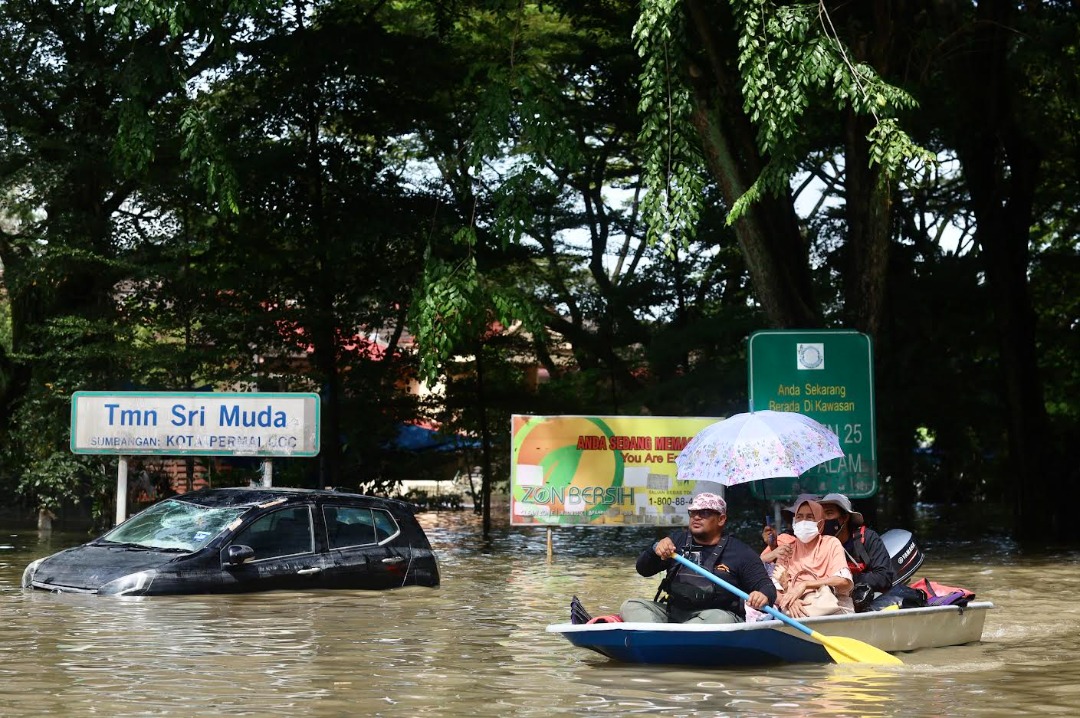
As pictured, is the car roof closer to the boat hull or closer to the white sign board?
the white sign board

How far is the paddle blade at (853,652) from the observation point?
11578 mm

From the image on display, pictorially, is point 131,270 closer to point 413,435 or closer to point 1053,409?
point 413,435

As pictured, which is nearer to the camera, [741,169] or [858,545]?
[858,545]

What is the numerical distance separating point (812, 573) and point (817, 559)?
12cm

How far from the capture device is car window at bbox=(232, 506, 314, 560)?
1611cm

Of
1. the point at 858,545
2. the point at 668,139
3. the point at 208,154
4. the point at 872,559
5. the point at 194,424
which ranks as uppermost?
the point at 208,154

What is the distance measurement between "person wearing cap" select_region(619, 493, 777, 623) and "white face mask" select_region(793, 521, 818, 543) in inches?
42.9

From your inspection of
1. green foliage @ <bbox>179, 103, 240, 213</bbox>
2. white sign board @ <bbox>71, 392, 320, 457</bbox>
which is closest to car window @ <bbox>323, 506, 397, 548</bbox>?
white sign board @ <bbox>71, 392, 320, 457</bbox>

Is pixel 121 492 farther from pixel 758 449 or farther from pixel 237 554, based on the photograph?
pixel 758 449

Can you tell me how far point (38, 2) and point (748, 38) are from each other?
15389mm

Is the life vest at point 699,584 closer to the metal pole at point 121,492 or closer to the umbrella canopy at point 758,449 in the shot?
the umbrella canopy at point 758,449

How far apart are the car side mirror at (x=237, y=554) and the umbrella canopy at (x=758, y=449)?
4582mm

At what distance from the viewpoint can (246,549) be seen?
15.7 metres

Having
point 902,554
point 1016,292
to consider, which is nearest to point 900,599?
point 902,554
